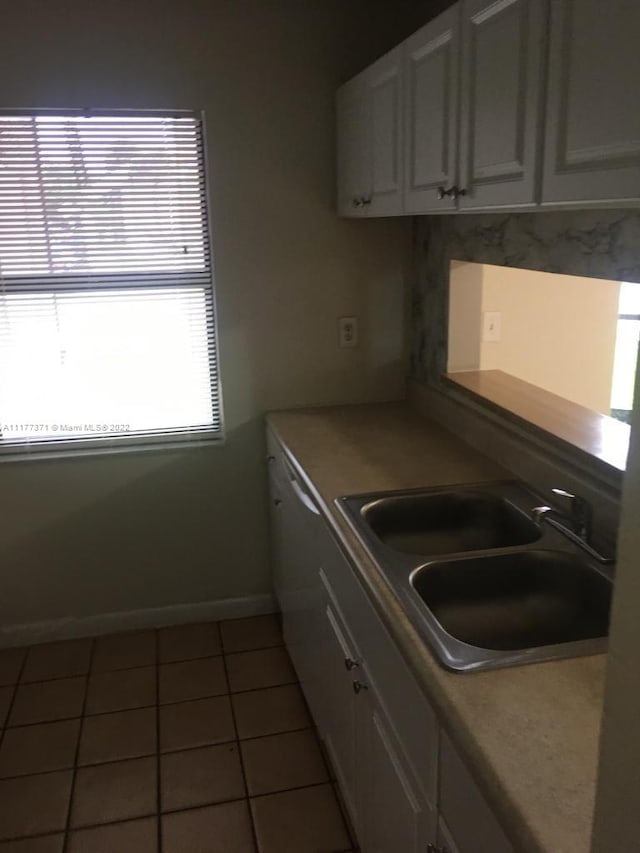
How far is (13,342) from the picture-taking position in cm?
269

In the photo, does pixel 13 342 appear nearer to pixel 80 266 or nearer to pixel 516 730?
pixel 80 266

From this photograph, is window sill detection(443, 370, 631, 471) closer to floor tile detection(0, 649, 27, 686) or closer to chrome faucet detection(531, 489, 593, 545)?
chrome faucet detection(531, 489, 593, 545)

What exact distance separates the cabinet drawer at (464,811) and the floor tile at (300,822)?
37.8 inches

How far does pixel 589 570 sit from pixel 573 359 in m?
1.56

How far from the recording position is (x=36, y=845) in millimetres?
2031

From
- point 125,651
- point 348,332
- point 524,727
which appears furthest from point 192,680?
point 524,727

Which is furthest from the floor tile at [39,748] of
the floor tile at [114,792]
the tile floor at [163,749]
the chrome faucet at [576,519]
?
the chrome faucet at [576,519]

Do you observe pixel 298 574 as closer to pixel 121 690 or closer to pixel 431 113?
pixel 121 690

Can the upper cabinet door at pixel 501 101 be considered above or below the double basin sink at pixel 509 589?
above

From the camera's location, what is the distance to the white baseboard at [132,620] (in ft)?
9.74

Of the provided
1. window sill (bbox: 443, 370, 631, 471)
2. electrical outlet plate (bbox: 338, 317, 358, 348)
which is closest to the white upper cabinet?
electrical outlet plate (bbox: 338, 317, 358, 348)

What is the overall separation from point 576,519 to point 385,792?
74 centimetres

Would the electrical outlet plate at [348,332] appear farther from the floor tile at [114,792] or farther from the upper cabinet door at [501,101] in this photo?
the floor tile at [114,792]

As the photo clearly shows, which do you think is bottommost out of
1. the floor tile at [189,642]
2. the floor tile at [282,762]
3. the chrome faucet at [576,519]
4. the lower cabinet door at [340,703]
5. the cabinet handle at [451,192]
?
the floor tile at [282,762]
